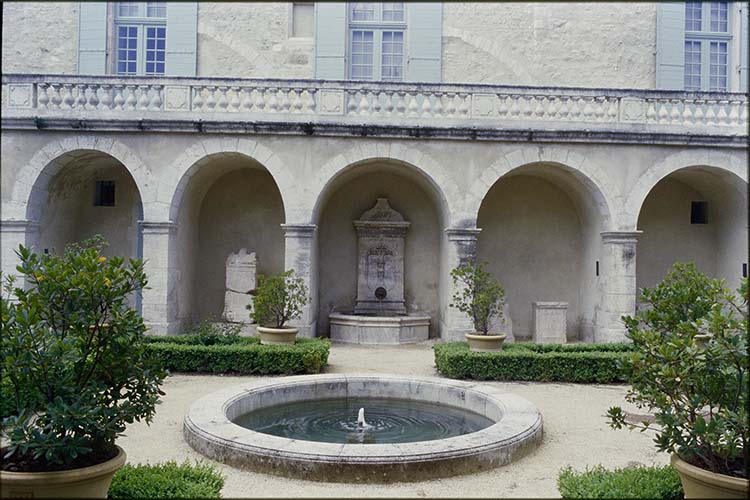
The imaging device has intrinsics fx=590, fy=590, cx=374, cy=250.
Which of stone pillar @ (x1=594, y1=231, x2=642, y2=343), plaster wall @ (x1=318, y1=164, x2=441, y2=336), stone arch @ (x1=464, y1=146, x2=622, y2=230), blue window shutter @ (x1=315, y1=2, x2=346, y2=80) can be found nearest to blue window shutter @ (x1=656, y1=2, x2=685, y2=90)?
stone arch @ (x1=464, y1=146, x2=622, y2=230)

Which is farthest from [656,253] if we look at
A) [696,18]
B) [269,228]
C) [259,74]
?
[259,74]

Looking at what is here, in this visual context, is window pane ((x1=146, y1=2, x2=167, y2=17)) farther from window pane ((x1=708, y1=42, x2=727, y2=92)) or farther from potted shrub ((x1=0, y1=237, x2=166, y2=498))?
window pane ((x1=708, y1=42, x2=727, y2=92))

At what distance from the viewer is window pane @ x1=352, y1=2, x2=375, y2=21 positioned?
1546 cm

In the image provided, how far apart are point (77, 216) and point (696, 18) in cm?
1678

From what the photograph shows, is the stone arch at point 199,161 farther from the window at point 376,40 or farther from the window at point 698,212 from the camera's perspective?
the window at point 698,212

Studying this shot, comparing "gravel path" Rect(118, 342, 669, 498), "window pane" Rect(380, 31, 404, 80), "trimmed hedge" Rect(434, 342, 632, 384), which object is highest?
"window pane" Rect(380, 31, 404, 80)

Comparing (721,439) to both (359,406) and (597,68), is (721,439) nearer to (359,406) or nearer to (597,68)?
(359,406)

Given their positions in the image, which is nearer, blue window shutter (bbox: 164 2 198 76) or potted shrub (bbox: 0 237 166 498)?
potted shrub (bbox: 0 237 166 498)

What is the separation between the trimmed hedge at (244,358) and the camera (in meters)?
9.33

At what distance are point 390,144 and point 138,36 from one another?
7960mm

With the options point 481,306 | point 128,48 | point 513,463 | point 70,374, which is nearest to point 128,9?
point 128,48

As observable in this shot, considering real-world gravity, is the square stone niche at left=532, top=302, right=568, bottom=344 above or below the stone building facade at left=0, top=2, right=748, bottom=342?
below

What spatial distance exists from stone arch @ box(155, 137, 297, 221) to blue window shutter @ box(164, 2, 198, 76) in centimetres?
404

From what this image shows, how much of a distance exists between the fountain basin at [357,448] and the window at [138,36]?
11.5 metres
